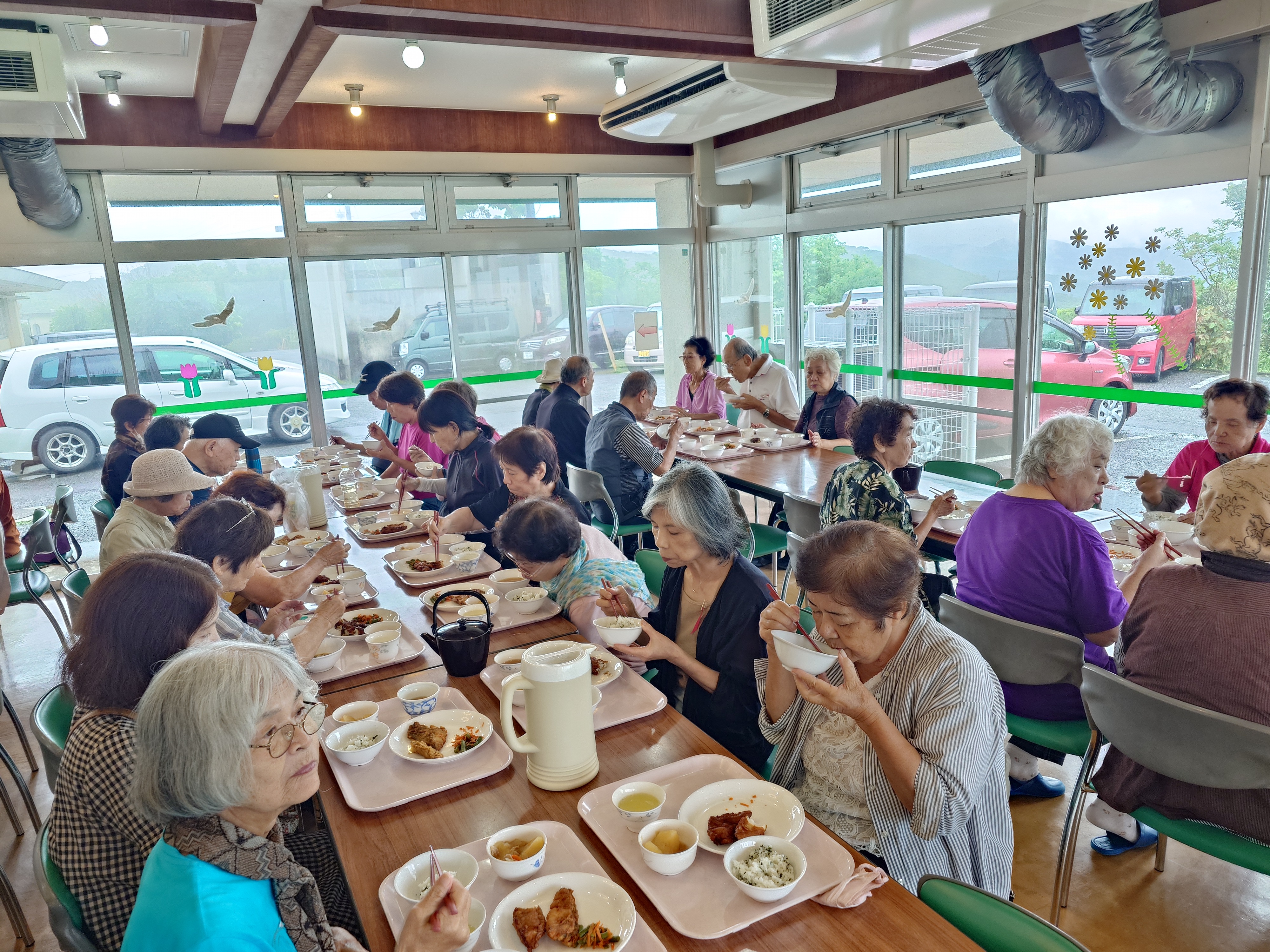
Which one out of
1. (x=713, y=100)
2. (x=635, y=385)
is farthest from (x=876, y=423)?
(x=713, y=100)

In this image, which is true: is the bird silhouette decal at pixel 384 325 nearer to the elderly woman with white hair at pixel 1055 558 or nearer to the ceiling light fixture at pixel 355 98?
the ceiling light fixture at pixel 355 98

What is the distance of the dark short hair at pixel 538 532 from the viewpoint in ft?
7.86

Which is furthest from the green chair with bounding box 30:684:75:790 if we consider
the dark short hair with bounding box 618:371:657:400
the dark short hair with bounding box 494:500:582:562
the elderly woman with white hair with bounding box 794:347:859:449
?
the elderly woman with white hair with bounding box 794:347:859:449

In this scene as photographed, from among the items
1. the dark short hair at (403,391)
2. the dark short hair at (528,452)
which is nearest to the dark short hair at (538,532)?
the dark short hair at (528,452)

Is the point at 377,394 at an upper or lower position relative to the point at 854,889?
upper

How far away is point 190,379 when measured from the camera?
649 centimetres

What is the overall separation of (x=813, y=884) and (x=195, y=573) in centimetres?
130

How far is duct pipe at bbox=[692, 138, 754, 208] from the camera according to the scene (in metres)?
7.57

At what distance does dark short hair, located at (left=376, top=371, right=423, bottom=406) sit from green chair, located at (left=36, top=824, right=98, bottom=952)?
11.6 feet

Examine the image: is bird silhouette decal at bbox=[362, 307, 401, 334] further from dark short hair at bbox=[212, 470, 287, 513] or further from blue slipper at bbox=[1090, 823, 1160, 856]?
blue slipper at bbox=[1090, 823, 1160, 856]

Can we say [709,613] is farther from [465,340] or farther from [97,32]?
[465,340]

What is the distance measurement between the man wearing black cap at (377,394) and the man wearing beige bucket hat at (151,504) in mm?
2373

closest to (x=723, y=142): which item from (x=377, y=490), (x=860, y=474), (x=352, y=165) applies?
(x=352, y=165)

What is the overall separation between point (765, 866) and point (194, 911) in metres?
0.82
